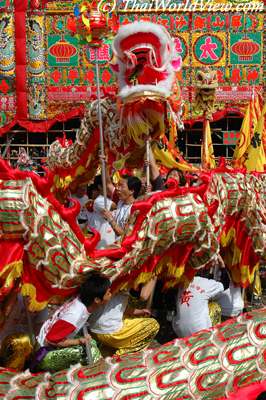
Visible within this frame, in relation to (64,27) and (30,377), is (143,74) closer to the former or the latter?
(30,377)

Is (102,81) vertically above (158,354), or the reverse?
(102,81)

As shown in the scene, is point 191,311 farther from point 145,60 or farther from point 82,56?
point 82,56

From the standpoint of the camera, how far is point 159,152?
5.26 m

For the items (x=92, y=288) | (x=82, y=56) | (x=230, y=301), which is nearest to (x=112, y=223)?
(x=230, y=301)

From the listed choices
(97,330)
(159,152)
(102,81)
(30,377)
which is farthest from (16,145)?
(30,377)

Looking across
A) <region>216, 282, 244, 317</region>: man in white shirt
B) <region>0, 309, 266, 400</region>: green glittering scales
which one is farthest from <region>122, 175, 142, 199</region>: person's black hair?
<region>0, 309, 266, 400</region>: green glittering scales

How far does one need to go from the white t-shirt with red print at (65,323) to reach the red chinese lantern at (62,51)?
10.1m

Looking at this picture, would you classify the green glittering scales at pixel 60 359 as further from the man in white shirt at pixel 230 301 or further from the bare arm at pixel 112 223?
the man in white shirt at pixel 230 301

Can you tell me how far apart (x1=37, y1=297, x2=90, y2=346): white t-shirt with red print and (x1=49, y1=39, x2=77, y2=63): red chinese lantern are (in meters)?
10.1

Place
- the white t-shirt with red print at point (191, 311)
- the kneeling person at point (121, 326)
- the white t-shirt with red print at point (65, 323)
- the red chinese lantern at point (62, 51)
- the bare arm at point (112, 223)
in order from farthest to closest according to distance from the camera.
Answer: the red chinese lantern at point (62, 51)
the bare arm at point (112, 223)
the white t-shirt with red print at point (191, 311)
the kneeling person at point (121, 326)
the white t-shirt with red print at point (65, 323)

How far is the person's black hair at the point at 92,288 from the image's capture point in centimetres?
262

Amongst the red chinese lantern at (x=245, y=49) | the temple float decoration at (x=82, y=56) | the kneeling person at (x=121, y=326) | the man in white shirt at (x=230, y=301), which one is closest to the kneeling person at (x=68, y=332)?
the kneeling person at (x=121, y=326)

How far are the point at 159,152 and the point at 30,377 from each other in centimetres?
378

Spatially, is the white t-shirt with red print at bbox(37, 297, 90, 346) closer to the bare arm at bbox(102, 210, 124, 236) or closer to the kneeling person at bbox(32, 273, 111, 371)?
the kneeling person at bbox(32, 273, 111, 371)
